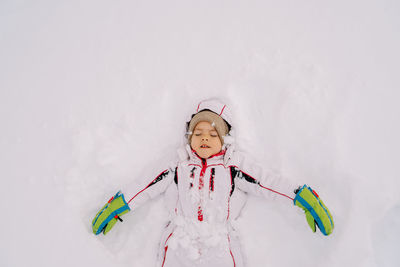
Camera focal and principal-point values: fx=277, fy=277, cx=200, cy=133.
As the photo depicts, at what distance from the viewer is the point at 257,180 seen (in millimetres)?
2318

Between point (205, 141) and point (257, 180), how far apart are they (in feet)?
1.78

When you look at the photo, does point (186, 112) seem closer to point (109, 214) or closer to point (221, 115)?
point (221, 115)

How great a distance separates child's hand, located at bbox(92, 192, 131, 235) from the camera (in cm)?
232

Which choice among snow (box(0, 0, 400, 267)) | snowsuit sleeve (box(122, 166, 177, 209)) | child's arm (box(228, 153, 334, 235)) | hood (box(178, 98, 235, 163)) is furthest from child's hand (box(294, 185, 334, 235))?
snowsuit sleeve (box(122, 166, 177, 209))

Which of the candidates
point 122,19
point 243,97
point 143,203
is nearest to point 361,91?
point 243,97

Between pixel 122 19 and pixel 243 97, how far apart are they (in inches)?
55.8

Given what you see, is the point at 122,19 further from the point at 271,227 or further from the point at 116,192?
the point at 271,227

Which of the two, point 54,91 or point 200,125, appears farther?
point 54,91

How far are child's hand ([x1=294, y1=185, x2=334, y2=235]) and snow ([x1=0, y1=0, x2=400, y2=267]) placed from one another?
193mm

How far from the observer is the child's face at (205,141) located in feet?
7.65

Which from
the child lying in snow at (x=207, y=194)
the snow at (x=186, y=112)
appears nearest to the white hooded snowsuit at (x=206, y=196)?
the child lying in snow at (x=207, y=194)

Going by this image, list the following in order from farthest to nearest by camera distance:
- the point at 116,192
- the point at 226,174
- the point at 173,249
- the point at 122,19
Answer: the point at 122,19 → the point at 116,192 → the point at 226,174 → the point at 173,249

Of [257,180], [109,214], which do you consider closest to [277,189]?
[257,180]

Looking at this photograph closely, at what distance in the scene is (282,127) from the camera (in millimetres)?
2447
